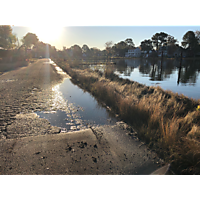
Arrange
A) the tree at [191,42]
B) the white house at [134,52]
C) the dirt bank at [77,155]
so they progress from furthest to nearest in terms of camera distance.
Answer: the white house at [134,52], the tree at [191,42], the dirt bank at [77,155]

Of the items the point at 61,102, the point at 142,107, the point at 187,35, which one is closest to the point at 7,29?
the point at 61,102

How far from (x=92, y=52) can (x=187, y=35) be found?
75.7m

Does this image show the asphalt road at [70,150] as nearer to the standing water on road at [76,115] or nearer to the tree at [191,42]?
the standing water on road at [76,115]

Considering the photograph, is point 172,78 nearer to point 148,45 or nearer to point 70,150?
point 70,150

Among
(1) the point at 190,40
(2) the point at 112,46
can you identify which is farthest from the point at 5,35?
(1) the point at 190,40

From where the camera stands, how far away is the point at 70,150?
11.7 ft

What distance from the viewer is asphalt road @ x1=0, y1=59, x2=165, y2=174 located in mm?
2932

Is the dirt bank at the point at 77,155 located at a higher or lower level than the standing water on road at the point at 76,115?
lower

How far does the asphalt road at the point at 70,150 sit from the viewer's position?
2.93 metres

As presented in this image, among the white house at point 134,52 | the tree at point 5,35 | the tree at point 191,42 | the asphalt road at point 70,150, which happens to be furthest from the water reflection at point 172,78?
the white house at point 134,52

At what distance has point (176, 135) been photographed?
11.9 ft

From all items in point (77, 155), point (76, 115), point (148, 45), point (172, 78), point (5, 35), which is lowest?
point (77, 155)

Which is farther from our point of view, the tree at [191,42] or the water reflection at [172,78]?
the tree at [191,42]
